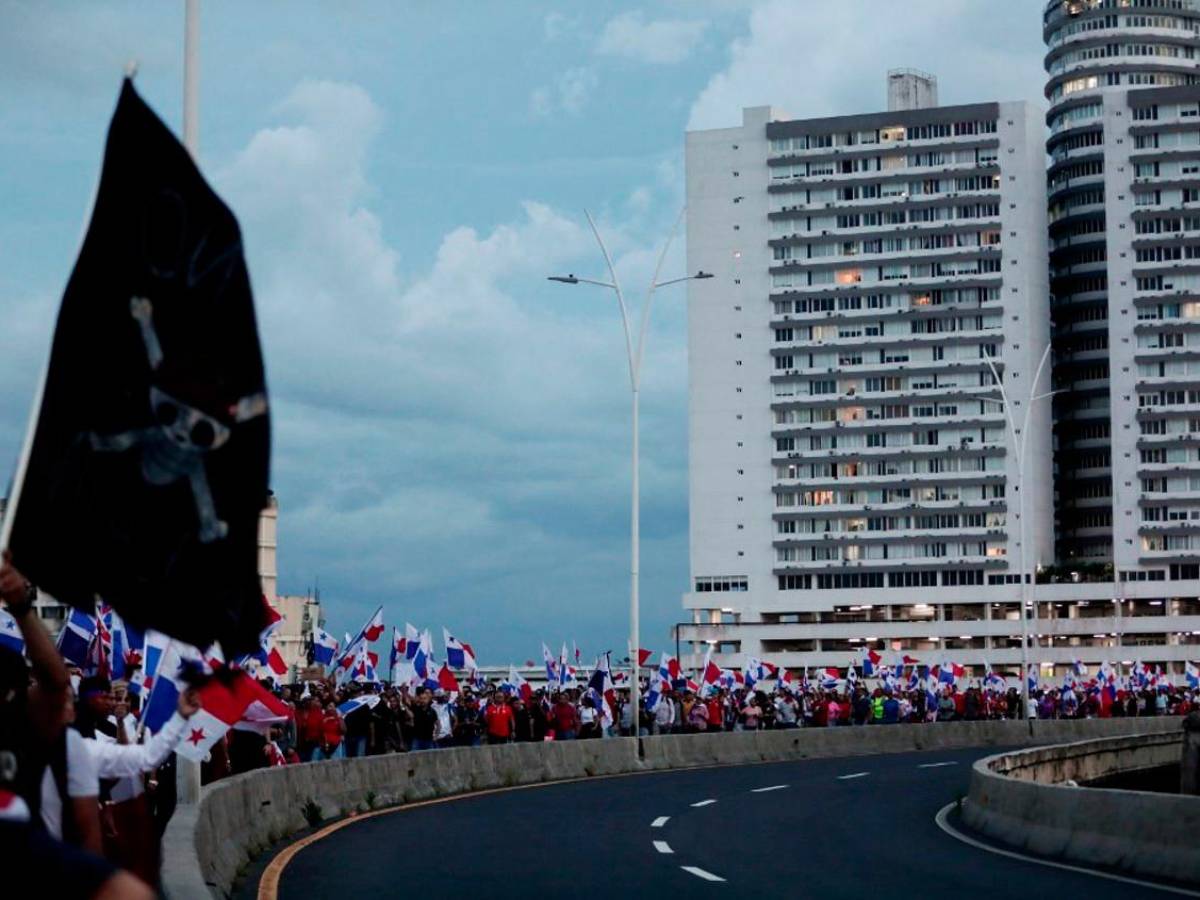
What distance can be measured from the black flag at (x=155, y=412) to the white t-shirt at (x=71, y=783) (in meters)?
0.96

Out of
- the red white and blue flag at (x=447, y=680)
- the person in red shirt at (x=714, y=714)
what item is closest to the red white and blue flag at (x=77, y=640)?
the red white and blue flag at (x=447, y=680)

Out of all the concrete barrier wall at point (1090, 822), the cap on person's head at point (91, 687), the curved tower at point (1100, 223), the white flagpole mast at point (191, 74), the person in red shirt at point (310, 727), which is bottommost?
the concrete barrier wall at point (1090, 822)

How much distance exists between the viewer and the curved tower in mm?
143250

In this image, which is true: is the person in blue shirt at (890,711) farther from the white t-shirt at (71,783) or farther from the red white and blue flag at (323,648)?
the white t-shirt at (71,783)

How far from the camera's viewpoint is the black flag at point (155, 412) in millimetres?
6695

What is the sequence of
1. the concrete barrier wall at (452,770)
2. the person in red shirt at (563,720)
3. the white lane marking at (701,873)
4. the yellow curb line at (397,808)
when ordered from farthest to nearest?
the person in red shirt at (563,720), the white lane marking at (701,873), the yellow curb line at (397,808), the concrete barrier wall at (452,770)

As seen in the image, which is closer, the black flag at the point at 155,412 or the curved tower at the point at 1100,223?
the black flag at the point at 155,412

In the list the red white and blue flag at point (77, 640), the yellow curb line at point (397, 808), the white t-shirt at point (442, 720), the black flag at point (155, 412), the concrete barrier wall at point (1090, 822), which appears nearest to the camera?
the black flag at point (155, 412)

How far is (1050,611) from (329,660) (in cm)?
10623

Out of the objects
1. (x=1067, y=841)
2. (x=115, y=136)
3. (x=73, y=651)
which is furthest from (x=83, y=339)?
(x=73, y=651)

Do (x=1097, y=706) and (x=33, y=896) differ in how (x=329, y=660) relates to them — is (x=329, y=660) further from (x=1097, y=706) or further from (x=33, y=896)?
(x=1097, y=706)

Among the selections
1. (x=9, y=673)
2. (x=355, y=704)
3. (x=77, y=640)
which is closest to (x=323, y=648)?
(x=355, y=704)

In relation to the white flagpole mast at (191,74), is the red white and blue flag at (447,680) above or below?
below

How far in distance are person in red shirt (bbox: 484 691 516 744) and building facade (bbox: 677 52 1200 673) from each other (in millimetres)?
105517
